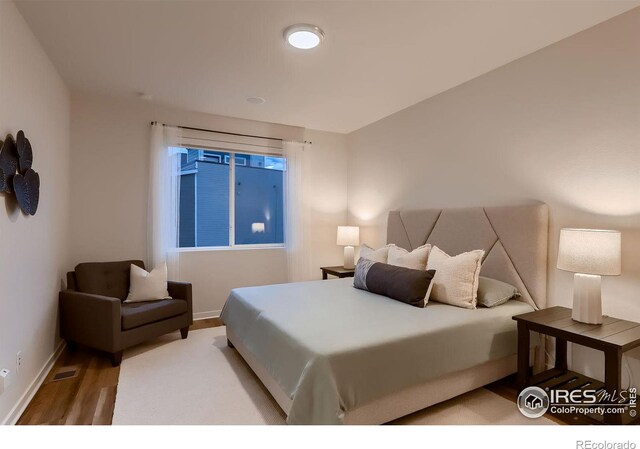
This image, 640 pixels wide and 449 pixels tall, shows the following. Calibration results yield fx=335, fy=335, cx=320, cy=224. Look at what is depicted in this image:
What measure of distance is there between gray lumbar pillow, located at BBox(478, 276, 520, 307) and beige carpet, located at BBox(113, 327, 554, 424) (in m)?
0.62

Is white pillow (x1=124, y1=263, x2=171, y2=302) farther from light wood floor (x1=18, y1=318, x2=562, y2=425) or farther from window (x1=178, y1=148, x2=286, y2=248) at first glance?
window (x1=178, y1=148, x2=286, y2=248)

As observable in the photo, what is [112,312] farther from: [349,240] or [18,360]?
[349,240]

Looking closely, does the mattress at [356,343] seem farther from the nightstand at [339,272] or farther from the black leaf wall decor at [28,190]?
the black leaf wall decor at [28,190]

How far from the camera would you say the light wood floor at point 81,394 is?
6.70 ft

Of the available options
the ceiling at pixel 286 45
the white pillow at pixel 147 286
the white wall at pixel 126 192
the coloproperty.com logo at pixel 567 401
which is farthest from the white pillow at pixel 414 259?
the white pillow at pixel 147 286

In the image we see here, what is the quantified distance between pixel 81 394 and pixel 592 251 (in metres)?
3.45

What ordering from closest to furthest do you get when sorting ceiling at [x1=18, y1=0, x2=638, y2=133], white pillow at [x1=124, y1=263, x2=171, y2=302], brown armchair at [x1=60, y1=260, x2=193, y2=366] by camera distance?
ceiling at [x1=18, y1=0, x2=638, y2=133] < brown armchair at [x1=60, y1=260, x2=193, y2=366] < white pillow at [x1=124, y1=263, x2=171, y2=302]

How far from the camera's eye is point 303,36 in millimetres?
2363

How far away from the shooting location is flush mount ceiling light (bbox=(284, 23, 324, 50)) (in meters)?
2.27

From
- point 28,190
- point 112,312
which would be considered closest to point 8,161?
point 28,190

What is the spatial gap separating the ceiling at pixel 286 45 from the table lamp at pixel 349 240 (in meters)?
1.70

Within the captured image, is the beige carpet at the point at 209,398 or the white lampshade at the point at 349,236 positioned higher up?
the white lampshade at the point at 349,236

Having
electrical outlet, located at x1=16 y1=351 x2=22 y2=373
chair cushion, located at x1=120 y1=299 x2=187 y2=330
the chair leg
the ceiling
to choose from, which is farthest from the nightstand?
electrical outlet, located at x1=16 y1=351 x2=22 y2=373
